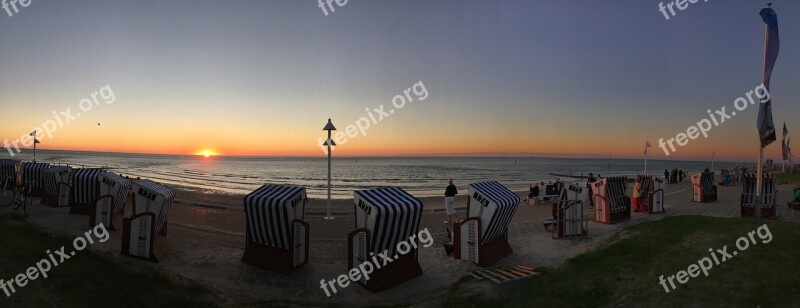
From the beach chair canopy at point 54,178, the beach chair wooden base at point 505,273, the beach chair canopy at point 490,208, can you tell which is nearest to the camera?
the beach chair wooden base at point 505,273

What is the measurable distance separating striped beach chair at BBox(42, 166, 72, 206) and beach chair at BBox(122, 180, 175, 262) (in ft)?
28.8

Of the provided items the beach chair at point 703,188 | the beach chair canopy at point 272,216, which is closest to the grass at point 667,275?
the beach chair canopy at point 272,216

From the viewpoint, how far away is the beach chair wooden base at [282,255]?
10328 millimetres

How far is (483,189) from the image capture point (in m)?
11.4

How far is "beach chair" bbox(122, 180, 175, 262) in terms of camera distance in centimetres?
1082

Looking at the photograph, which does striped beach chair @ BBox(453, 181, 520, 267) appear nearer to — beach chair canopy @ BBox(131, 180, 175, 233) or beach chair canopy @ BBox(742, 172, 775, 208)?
beach chair canopy @ BBox(131, 180, 175, 233)

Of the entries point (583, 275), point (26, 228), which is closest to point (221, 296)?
point (26, 228)

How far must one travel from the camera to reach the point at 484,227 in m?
11.0

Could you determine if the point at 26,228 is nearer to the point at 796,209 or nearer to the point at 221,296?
the point at 221,296

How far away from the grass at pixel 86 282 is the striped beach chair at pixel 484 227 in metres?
6.63

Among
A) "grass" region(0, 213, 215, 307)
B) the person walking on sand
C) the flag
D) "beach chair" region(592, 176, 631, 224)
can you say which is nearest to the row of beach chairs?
"grass" region(0, 213, 215, 307)

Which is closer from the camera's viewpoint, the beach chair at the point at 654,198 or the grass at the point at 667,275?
the grass at the point at 667,275

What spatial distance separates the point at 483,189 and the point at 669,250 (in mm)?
4751
